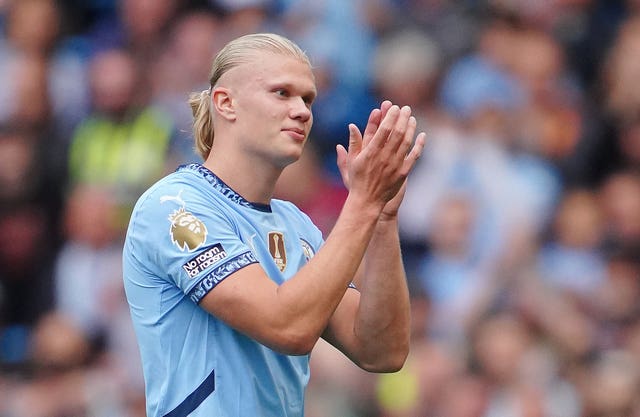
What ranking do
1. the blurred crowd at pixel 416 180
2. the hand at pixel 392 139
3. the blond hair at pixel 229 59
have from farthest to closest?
the blurred crowd at pixel 416 180 → the blond hair at pixel 229 59 → the hand at pixel 392 139

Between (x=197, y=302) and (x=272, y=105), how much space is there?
679mm

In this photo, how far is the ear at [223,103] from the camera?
3.72 metres

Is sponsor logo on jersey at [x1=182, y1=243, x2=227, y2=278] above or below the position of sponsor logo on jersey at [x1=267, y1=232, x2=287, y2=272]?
Result: above

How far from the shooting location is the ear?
3.72 metres

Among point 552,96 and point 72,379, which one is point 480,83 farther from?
point 72,379

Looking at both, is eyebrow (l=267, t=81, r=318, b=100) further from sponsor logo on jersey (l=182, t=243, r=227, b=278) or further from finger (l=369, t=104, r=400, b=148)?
sponsor logo on jersey (l=182, t=243, r=227, b=278)

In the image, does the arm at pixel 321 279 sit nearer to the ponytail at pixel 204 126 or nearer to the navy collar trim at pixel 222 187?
the navy collar trim at pixel 222 187

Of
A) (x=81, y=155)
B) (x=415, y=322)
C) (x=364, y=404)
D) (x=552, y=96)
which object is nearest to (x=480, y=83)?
(x=552, y=96)

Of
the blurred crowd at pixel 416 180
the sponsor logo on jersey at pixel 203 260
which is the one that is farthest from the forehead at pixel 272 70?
the blurred crowd at pixel 416 180

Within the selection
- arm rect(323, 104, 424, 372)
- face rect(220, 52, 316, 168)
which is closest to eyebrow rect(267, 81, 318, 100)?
face rect(220, 52, 316, 168)

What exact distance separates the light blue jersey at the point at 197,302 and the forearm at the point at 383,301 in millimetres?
273

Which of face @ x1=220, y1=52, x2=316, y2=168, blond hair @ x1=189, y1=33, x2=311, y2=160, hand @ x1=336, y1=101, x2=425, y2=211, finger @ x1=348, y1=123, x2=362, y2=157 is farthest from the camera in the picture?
blond hair @ x1=189, y1=33, x2=311, y2=160

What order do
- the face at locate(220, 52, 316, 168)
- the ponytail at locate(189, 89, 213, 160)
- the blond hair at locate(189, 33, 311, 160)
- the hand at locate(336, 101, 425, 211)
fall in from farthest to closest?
the ponytail at locate(189, 89, 213, 160), the blond hair at locate(189, 33, 311, 160), the face at locate(220, 52, 316, 168), the hand at locate(336, 101, 425, 211)

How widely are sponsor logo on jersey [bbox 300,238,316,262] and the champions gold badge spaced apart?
1.58 feet
